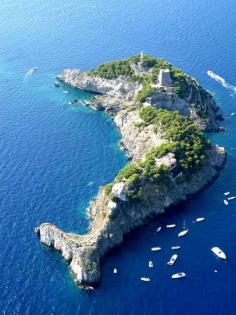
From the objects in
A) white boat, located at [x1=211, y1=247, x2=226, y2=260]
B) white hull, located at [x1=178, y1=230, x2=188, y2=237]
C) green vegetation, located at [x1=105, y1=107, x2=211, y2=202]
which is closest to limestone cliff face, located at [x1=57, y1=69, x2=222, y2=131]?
green vegetation, located at [x1=105, y1=107, x2=211, y2=202]

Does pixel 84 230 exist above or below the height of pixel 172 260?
above

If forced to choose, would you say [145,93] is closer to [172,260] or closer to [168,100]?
[168,100]

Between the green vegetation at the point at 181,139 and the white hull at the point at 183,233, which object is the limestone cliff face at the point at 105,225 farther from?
the white hull at the point at 183,233

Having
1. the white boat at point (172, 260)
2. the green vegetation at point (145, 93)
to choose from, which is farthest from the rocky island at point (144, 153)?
the white boat at point (172, 260)

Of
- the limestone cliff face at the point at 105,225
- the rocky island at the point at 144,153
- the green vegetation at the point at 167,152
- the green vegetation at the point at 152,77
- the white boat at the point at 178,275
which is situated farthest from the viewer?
the green vegetation at the point at 152,77

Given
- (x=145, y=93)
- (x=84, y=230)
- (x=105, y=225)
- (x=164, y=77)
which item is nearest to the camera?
(x=105, y=225)

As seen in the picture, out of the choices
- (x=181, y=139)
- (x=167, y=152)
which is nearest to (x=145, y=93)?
(x=181, y=139)

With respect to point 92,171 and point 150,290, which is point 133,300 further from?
point 92,171
